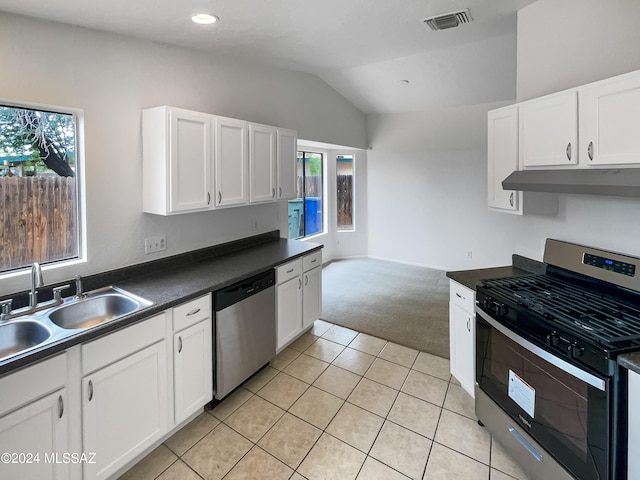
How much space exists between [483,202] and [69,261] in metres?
5.32

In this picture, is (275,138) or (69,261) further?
(275,138)

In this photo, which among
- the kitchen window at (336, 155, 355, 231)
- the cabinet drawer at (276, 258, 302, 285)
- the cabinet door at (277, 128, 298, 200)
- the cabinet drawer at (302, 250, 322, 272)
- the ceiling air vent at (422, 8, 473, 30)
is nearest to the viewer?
the ceiling air vent at (422, 8, 473, 30)

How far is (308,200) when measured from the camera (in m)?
6.25

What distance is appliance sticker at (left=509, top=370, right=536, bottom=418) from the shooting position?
69.0 inches

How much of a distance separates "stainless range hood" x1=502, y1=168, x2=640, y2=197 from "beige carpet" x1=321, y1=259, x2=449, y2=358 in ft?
5.78

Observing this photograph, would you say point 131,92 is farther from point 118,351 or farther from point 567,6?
point 567,6

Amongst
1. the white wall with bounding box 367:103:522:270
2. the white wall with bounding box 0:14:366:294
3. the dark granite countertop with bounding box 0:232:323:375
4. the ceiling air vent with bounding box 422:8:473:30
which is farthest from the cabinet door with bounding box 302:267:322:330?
the white wall with bounding box 367:103:522:270

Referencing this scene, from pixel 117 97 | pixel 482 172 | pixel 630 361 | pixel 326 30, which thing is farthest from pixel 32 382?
pixel 482 172

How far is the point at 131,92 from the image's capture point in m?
2.43

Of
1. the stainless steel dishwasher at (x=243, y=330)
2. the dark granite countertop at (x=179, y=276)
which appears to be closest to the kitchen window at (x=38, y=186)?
the dark granite countertop at (x=179, y=276)

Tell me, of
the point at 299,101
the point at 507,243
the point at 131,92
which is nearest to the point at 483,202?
the point at 507,243

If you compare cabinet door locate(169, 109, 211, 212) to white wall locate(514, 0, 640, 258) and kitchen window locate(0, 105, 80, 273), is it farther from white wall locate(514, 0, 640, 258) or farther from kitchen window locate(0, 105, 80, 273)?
white wall locate(514, 0, 640, 258)

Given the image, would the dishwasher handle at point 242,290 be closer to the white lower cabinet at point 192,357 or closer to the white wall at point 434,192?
the white lower cabinet at point 192,357

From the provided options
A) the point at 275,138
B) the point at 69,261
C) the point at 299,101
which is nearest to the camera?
the point at 69,261
